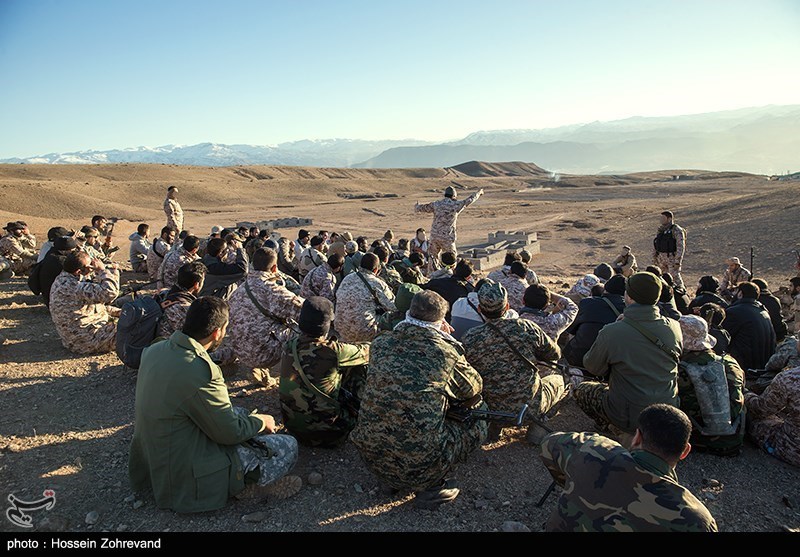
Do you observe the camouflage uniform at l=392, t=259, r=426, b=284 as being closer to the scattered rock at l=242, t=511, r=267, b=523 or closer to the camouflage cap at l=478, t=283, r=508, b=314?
the camouflage cap at l=478, t=283, r=508, b=314

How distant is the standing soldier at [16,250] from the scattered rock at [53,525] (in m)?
8.91

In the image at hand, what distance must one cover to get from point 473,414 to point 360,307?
7.63 feet

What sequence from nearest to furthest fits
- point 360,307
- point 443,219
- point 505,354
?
point 505,354 → point 360,307 → point 443,219

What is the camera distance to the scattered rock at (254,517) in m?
3.21

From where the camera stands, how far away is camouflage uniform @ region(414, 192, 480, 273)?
10797 mm

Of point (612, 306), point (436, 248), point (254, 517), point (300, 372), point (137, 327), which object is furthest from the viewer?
point (436, 248)

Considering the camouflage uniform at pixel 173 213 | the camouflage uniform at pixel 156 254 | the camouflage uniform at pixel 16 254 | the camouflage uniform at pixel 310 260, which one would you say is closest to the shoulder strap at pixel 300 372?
the camouflage uniform at pixel 310 260

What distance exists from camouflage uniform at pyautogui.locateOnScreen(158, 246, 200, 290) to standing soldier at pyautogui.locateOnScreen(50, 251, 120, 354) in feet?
3.89

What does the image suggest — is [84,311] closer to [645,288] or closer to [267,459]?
[267,459]

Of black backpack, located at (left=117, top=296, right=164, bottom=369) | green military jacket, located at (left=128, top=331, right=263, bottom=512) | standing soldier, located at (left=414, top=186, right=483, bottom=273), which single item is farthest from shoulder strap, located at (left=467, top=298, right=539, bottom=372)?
standing soldier, located at (left=414, top=186, right=483, bottom=273)

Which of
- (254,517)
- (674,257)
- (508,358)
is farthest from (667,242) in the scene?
(254,517)

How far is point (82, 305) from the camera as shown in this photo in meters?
5.93
